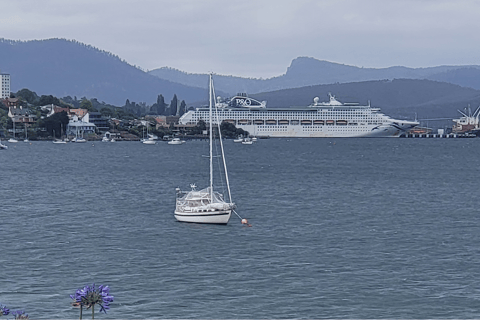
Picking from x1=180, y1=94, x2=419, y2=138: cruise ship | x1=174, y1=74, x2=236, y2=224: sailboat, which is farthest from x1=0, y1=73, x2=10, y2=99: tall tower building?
x1=174, y1=74, x2=236, y2=224: sailboat

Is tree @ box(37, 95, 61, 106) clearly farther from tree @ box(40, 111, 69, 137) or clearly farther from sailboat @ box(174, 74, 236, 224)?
sailboat @ box(174, 74, 236, 224)

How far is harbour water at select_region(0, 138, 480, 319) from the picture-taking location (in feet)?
60.2

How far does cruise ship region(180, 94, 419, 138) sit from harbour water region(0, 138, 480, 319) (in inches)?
4609

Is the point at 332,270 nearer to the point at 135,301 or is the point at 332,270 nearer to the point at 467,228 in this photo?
the point at 135,301

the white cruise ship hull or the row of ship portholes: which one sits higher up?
the row of ship portholes

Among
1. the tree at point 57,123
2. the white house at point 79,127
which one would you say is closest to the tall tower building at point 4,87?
the white house at point 79,127

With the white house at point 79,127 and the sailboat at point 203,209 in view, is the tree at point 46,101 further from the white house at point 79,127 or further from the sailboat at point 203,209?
the sailboat at point 203,209

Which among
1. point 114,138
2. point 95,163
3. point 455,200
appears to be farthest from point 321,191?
point 114,138

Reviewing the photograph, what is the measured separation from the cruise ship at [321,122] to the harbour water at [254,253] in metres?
117

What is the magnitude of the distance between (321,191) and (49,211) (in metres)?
16.1

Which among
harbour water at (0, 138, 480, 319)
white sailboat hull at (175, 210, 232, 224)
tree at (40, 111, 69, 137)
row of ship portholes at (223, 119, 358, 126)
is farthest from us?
row of ship portholes at (223, 119, 358, 126)

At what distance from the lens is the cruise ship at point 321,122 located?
163 metres

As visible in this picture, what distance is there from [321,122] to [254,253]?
14094cm

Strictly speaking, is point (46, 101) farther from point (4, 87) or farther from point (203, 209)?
point (203, 209)
